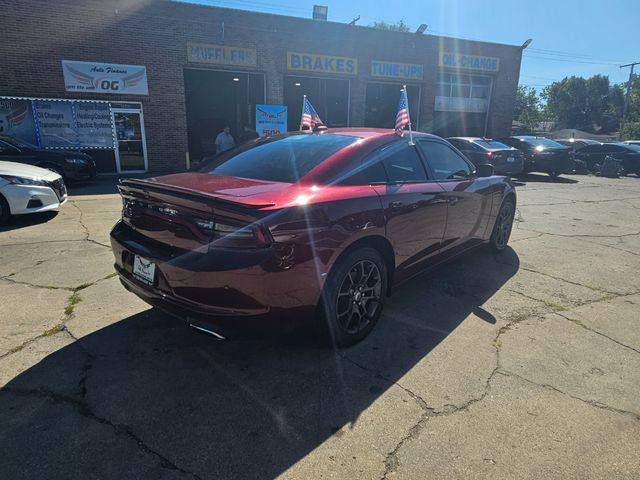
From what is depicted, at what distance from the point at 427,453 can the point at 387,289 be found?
5.01 ft

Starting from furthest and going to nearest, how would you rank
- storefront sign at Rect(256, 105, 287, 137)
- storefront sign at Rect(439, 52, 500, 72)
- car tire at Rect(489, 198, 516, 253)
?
storefront sign at Rect(439, 52, 500, 72) → storefront sign at Rect(256, 105, 287, 137) → car tire at Rect(489, 198, 516, 253)

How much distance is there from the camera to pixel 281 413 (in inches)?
94.6

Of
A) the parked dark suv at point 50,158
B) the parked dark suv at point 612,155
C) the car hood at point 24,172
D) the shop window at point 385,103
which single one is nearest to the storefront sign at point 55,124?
the parked dark suv at point 50,158

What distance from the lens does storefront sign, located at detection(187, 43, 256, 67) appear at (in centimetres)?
1529

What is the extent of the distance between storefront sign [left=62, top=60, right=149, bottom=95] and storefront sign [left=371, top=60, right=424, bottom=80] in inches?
382

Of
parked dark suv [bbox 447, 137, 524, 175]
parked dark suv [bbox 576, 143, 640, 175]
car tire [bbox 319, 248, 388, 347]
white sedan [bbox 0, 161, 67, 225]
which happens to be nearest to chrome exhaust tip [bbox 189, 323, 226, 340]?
car tire [bbox 319, 248, 388, 347]

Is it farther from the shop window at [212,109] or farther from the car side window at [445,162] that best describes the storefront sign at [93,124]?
the car side window at [445,162]

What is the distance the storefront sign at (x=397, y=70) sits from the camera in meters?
18.6

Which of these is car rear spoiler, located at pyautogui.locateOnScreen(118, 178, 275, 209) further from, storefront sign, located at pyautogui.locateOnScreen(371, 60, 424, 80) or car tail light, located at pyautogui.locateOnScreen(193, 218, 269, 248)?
storefront sign, located at pyautogui.locateOnScreen(371, 60, 424, 80)

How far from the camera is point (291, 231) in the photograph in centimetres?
248

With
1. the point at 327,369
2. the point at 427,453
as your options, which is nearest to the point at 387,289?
the point at 327,369

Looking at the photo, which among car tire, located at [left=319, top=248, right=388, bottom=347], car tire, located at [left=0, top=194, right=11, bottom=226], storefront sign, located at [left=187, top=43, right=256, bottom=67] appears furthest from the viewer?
storefront sign, located at [left=187, top=43, right=256, bottom=67]

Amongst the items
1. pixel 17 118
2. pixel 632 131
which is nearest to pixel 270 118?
Answer: pixel 17 118

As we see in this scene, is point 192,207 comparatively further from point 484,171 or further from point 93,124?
point 93,124
